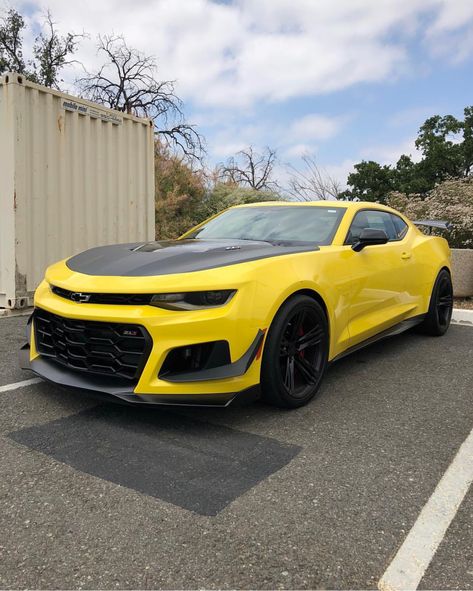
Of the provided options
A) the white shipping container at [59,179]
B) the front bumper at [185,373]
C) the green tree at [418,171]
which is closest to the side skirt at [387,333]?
the front bumper at [185,373]

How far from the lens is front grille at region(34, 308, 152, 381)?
9.33 feet

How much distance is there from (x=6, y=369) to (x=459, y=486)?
325 centimetres

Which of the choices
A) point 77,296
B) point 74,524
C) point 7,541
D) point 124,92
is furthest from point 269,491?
point 124,92

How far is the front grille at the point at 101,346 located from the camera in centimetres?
284

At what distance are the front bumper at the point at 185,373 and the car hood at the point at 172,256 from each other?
293 mm

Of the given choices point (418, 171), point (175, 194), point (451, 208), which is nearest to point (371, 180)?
point (418, 171)

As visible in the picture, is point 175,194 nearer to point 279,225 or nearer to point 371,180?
point 371,180

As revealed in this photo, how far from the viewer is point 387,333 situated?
14.7ft

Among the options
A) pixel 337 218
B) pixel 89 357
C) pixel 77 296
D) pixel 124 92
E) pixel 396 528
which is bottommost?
pixel 396 528

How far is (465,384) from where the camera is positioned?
398 centimetres

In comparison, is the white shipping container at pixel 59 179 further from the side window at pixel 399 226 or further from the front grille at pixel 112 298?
the side window at pixel 399 226

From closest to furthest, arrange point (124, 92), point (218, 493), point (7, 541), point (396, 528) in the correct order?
point (7, 541) → point (396, 528) → point (218, 493) → point (124, 92)

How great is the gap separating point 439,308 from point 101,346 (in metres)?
3.96

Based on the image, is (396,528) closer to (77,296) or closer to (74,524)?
(74,524)
